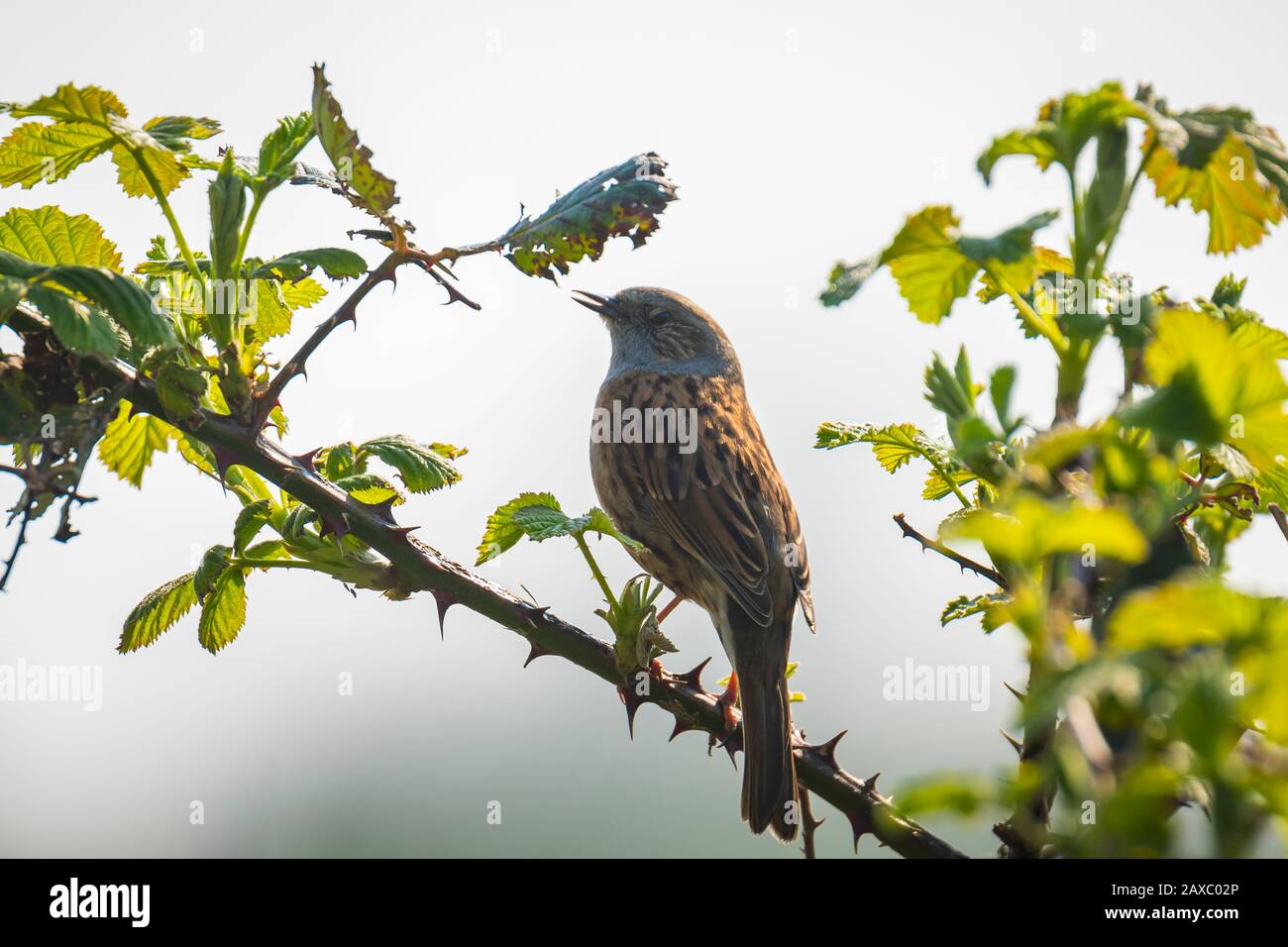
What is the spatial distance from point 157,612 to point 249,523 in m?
0.38

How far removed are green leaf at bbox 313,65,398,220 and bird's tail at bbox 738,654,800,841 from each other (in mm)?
1681

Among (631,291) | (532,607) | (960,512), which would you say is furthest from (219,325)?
(631,291)

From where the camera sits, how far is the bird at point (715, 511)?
363 centimetres

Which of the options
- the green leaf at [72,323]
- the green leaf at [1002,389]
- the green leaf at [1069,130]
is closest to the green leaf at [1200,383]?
the green leaf at [1002,389]

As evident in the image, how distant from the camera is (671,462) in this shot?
4777mm

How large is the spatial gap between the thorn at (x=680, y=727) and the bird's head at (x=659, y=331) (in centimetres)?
333

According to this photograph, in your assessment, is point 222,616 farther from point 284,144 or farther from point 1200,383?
point 1200,383

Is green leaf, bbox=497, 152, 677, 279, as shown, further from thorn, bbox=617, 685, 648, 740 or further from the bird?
the bird

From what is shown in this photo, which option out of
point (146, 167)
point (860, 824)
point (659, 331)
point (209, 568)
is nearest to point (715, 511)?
point (659, 331)

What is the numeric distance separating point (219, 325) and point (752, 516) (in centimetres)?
278

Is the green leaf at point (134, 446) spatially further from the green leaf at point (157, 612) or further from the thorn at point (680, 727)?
the thorn at point (680, 727)
